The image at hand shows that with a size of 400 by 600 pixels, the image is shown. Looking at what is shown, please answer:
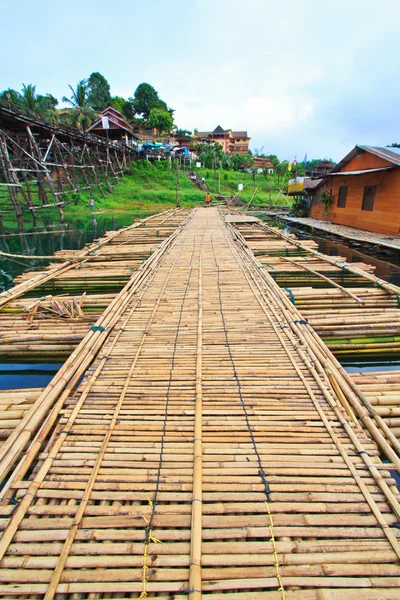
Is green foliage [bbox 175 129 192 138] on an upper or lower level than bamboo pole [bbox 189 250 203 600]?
upper

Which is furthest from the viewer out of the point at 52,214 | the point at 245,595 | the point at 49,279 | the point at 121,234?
the point at 52,214

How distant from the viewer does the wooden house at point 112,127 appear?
1346 inches

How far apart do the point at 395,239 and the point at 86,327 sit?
40.4 ft

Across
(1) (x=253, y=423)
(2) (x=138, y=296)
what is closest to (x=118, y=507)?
(1) (x=253, y=423)

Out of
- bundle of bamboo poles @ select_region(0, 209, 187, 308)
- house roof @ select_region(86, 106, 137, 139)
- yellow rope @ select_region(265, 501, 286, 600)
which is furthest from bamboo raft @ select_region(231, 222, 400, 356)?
house roof @ select_region(86, 106, 137, 139)

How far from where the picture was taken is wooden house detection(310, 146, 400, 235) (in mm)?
12961

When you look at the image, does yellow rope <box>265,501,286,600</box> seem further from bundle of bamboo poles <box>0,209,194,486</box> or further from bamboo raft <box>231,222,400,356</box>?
bamboo raft <box>231,222,400,356</box>

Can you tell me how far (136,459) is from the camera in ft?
8.34

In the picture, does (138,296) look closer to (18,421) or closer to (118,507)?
(18,421)

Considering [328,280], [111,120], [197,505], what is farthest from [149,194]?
[197,505]

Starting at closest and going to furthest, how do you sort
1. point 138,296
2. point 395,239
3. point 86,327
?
1. point 86,327
2. point 138,296
3. point 395,239

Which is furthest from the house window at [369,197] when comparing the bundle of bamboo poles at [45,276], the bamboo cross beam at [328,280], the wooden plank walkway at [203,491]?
the wooden plank walkway at [203,491]

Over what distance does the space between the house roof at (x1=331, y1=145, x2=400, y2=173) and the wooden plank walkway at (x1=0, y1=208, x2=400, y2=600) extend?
41.4 feet

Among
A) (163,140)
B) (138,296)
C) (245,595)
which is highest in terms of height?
(163,140)
